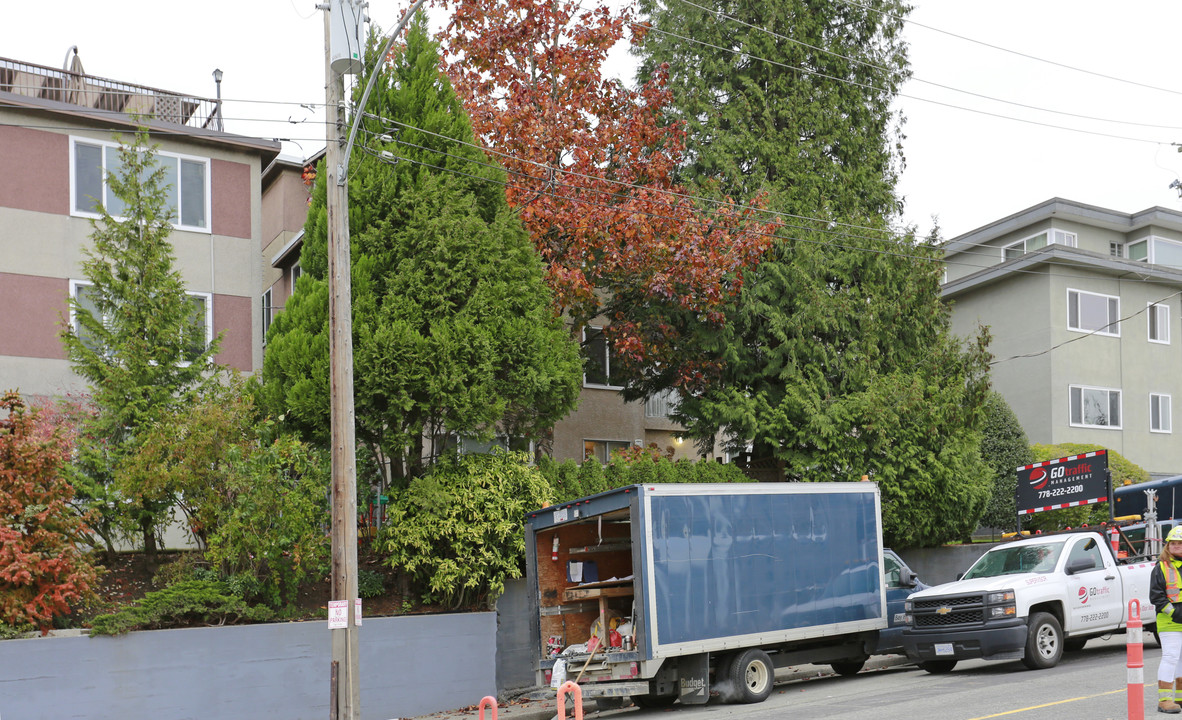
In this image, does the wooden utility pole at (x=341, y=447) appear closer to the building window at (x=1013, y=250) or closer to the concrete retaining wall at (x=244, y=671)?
the concrete retaining wall at (x=244, y=671)

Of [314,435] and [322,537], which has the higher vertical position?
[314,435]

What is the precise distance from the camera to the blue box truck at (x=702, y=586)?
13383 mm

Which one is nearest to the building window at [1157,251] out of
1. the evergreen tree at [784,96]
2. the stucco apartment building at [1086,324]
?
the stucco apartment building at [1086,324]

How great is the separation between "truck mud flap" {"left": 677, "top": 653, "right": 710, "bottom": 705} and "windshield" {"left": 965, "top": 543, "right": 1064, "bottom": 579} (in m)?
4.91

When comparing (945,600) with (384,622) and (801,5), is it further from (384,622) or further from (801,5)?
(801,5)

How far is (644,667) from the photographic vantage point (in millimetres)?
13211

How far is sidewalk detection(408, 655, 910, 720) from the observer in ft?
49.1

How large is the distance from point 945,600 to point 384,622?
7708 millimetres

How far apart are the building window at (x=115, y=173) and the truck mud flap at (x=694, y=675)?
1289 centimetres

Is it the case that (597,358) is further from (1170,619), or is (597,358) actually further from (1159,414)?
(1159,414)

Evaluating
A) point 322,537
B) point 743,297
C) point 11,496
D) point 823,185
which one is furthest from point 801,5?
point 11,496

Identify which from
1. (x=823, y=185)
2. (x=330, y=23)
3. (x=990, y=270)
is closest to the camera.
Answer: (x=330, y=23)

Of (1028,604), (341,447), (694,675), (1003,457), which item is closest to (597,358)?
(1003,457)

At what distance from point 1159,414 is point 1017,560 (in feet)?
71.6
